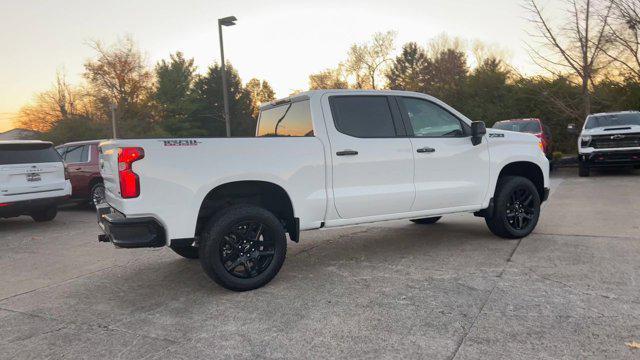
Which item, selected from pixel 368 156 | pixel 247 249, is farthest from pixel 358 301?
pixel 368 156

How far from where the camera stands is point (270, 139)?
4.33 m

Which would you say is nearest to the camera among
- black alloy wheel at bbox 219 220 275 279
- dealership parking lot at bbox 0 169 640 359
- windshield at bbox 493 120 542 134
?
dealership parking lot at bbox 0 169 640 359

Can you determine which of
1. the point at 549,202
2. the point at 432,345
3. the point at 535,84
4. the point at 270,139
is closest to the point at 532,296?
the point at 432,345

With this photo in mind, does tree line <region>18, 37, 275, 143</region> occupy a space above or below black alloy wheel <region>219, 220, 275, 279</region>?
above

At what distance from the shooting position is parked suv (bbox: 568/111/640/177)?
1193 cm

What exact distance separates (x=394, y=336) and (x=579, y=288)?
1.87 m

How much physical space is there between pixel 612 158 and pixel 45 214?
13.7 metres

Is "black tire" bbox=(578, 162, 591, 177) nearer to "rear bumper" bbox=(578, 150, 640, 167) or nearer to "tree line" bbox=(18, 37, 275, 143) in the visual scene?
"rear bumper" bbox=(578, 150, 640, 167)

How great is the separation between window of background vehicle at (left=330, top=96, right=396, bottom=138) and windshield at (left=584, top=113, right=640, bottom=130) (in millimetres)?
10423

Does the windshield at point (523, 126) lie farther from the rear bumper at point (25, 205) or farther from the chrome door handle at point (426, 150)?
the rear bumper at point (25, 205)

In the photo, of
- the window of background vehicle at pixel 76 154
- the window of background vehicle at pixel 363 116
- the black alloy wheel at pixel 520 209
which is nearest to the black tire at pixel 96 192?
the window of background vehicle at pixel 76 154

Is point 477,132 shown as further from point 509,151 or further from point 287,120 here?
point 287,120

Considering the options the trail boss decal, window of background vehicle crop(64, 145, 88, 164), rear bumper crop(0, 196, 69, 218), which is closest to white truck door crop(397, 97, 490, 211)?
the trail boss decal

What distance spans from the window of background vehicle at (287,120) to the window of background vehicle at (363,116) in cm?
30
